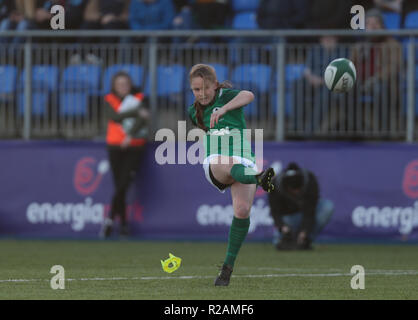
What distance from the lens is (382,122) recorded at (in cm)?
1636

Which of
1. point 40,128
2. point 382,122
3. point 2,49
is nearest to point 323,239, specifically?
point 382,122

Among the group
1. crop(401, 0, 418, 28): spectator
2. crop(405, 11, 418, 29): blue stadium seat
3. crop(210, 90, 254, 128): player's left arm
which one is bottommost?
Result: crop(210, 90, 254, 128): player's left arm

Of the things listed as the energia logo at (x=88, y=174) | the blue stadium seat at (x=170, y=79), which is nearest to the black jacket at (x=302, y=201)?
the blue stadium seat at (x=170, y=79)

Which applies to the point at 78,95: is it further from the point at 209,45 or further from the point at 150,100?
the point at 209,45

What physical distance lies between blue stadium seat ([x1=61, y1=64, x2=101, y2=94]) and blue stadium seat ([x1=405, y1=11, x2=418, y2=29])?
5023mm

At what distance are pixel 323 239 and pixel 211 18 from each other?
4.30 meters

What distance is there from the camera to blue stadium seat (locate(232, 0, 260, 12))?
1792 centimetres

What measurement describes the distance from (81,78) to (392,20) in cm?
519

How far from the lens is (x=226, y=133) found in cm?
1002

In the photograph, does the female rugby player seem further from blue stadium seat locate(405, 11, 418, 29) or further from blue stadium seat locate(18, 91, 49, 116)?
blue stadium seat locate(405, 11, 418, 29)

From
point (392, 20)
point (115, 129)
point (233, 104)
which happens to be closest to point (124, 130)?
point (115, 129)

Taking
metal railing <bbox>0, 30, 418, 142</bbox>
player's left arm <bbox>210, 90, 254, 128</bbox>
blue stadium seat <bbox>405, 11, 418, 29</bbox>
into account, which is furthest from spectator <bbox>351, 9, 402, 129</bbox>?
player's left arm <bbox>210, 90, 254, 128</bbox>

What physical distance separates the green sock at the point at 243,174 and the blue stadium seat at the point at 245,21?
8363 millimetres

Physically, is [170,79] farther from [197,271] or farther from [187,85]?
[197,271]
